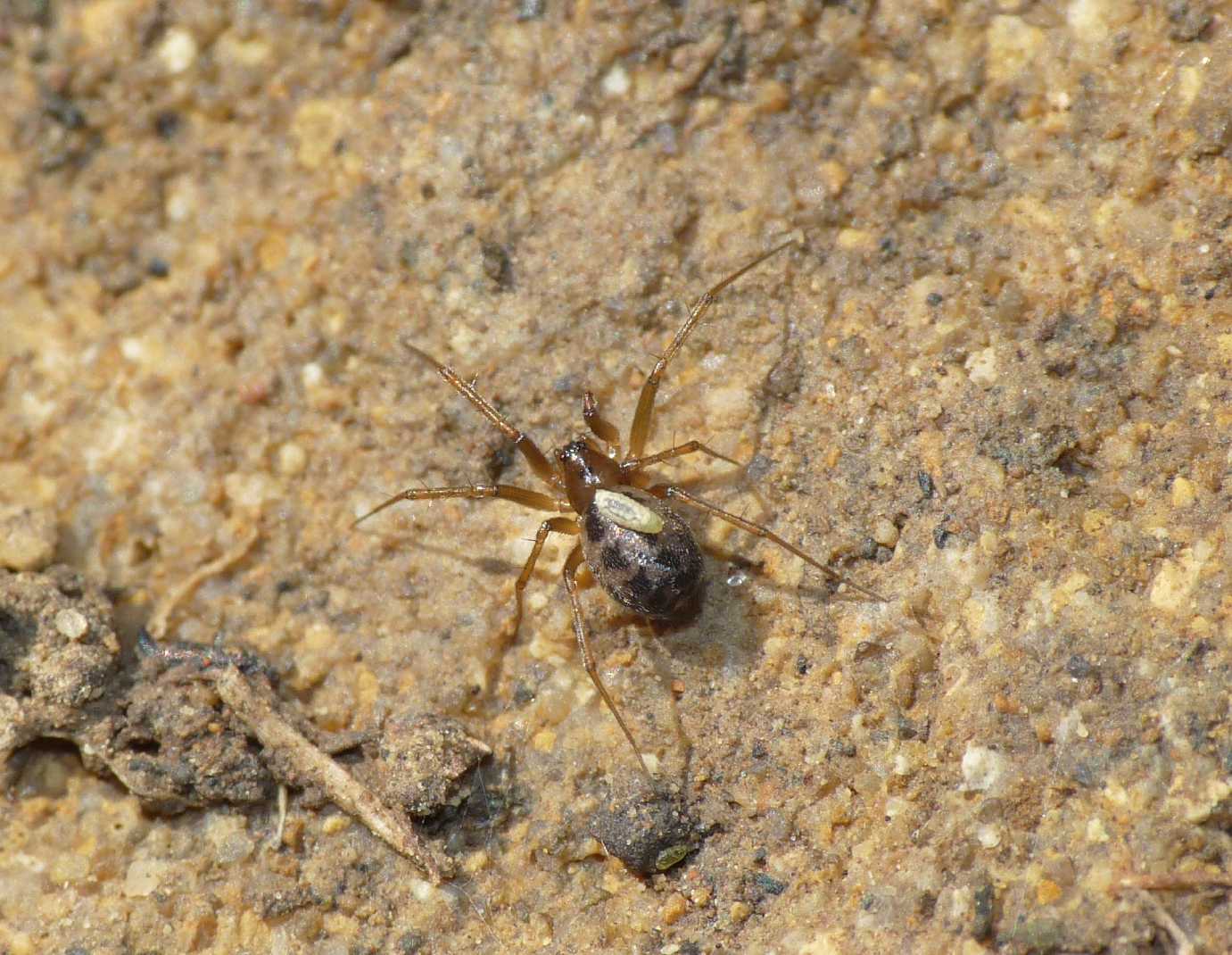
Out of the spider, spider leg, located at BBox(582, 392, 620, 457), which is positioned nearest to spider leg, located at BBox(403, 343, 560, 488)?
the spider

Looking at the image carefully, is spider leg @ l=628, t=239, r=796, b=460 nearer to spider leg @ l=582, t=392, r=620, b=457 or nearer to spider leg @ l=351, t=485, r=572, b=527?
spider leg @ l=582, t=392, r=620, b=457

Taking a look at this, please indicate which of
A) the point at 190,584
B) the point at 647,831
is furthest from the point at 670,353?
the point at 190,584

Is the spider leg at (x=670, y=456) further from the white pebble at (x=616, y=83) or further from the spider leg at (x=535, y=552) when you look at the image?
the white pebble at (x=616, y=83)

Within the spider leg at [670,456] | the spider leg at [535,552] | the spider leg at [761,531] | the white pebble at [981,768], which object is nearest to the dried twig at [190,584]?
the spider leg at [535,552]

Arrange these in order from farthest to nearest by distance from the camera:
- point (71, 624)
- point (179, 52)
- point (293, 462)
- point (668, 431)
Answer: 1. point (179, 52)
2. point (293, 462)
3. point (668, 431)
4. point (71, 624)

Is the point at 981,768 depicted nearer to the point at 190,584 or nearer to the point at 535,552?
the point at 535,552

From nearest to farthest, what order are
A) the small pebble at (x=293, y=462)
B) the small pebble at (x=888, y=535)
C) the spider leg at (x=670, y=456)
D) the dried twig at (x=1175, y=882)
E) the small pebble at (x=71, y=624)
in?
1. the dried twig at (x=1175, y=882)
2. the small pebble at (x=888, y=535)
3. the small pebble at (x=71, y=624)
4. the spider leg at (x=670, y=456)
5. the small pebble at (x=293, y=462)
